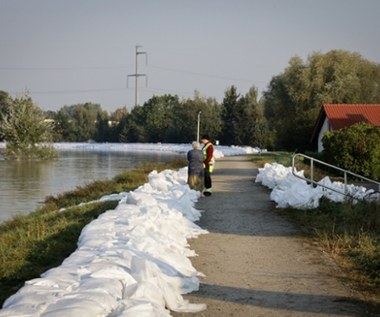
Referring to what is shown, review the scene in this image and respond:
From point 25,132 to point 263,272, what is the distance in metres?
52.0

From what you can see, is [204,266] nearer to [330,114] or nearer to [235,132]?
[330,114]

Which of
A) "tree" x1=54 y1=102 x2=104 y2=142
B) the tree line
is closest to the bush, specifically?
the tree line

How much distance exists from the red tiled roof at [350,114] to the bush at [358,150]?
1238 centimetres

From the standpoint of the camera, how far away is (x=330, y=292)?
634 cm

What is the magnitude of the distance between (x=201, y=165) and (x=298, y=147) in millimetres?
34489

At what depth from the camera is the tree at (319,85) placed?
54469 millimetres

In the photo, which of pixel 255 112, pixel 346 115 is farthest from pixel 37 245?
pixel 255 112

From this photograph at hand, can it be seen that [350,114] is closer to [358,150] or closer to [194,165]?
[358,150]

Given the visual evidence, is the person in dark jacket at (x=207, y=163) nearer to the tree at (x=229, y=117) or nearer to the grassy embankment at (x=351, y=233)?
the grassy embankment at (x=351, y=233)

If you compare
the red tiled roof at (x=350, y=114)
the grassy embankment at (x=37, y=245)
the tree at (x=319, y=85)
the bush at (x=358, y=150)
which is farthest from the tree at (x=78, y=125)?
the grassy embankment at (x=37, y=245)

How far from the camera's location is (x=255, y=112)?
85.1 metres

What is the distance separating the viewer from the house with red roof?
124ft

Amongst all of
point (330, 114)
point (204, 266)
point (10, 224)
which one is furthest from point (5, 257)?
point (330, 114)

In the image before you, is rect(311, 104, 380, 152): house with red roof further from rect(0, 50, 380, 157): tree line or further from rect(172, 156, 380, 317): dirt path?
rect(172, 156, 380, 317): dirt path
